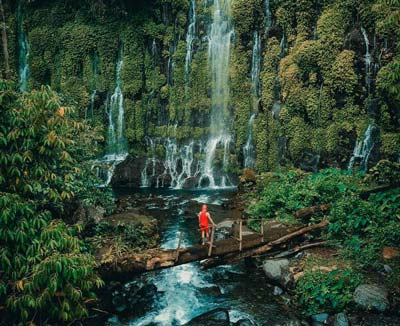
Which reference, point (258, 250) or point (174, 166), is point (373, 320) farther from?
point (174, 166)

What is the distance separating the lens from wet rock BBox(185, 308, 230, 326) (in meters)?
8.62

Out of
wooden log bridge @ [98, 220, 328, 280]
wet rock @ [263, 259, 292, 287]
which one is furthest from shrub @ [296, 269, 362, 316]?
wooden log bridge @ [98, 220, 328, 280]

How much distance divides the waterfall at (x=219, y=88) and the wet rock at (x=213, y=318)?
12458mm

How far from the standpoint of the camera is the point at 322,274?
9289 mm

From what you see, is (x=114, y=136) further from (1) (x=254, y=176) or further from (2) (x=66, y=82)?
(1) (x=254, y=176)


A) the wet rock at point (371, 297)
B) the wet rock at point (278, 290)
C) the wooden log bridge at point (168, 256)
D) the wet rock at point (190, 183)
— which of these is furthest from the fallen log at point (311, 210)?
the wet rock at point (190, 183)

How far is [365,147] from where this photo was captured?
54.2ft

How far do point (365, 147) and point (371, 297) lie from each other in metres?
9.68

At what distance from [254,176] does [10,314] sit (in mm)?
12908

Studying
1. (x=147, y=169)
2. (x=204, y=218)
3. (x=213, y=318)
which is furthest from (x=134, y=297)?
(x=147, y=169)

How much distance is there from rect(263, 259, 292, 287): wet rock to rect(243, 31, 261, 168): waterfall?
33.5 feet

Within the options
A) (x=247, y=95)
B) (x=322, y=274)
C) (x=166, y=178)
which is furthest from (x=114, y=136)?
(x=322, y=274)

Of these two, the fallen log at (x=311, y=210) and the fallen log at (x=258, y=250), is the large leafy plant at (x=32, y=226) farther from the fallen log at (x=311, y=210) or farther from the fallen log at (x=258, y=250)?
the fallen log at (x=311, y=210)

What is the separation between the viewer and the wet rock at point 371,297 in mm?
8078
